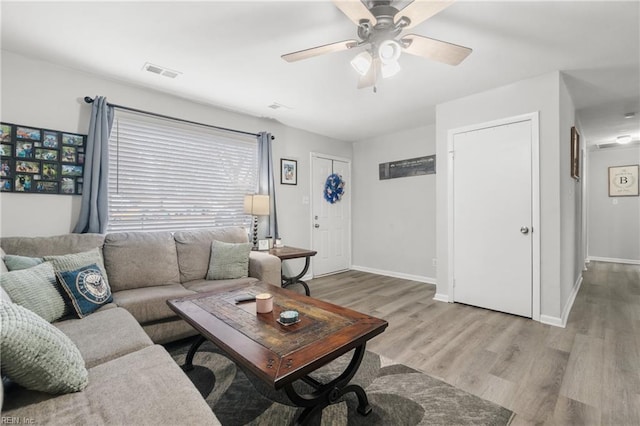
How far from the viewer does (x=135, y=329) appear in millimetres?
1677

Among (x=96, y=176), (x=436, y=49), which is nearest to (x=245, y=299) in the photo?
(x=96, y=176)

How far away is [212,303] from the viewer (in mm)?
1908

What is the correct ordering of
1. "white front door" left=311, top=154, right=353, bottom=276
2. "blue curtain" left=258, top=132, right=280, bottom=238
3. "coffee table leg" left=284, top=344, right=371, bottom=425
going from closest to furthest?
"coffee table leg" left=284, top=344, right=371, bottom=425 → "blue curtain" left=258, top=132, right=280, bottom=238 → "white front door" left=311, top=154, right=353, bottom=276

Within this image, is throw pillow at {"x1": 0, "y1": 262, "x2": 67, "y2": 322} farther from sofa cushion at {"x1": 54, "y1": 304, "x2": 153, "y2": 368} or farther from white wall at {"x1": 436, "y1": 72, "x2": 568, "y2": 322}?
white wall at {"x1": 436, "y1": 72, "x2": 568, "y2": 322}

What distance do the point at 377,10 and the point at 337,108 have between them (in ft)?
6.34

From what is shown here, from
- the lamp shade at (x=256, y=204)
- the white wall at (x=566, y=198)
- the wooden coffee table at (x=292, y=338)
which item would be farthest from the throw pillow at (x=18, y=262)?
the white wall at (x=566, y=198)

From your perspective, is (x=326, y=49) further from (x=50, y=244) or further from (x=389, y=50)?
(x=50, y=244)

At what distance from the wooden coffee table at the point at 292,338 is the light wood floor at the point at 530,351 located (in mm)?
830

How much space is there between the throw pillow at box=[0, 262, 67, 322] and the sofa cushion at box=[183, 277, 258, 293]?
91 cm

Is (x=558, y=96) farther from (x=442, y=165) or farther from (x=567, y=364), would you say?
(x=567, y=364)

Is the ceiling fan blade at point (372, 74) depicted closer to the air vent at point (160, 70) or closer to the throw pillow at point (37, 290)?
the air vent at point (160, 70)

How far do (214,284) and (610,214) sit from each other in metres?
7.72

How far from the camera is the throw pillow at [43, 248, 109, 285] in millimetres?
2031

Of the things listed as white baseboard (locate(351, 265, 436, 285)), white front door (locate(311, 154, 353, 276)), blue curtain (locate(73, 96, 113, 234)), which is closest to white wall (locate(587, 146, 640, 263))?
white baseboard (locate(351, 265, 436, 285))
